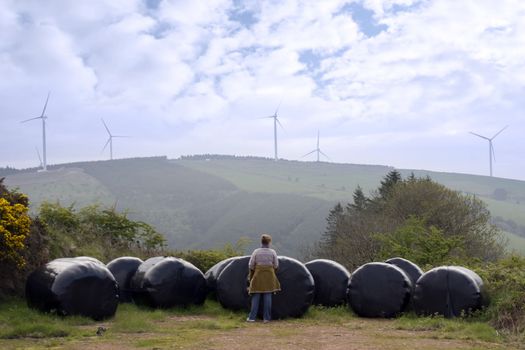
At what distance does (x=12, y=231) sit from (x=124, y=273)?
3.80 meters

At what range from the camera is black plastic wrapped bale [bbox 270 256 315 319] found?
15.8 m

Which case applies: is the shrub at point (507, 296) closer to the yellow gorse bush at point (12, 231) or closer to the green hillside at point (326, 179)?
the yellow gorse bush at point (12, 231)

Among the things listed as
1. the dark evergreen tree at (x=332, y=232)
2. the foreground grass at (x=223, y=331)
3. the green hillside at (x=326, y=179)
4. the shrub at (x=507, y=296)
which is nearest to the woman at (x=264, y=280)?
the foreground grass at (x=223, y=331)

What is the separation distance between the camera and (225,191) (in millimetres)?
117875

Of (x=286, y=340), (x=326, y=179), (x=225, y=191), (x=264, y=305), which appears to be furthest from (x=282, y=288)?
(x=326, y=179)

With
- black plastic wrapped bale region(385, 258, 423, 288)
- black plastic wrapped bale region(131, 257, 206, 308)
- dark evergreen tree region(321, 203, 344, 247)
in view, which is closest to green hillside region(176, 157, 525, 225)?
dark evergreen tree region(321, 203, 344, 247)

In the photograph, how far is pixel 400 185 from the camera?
165 feet

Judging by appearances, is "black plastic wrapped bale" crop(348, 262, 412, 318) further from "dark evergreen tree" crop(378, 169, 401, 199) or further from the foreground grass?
"dark evergreen tree" crop(378, 169, 401, 199)

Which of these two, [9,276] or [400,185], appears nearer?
[9,276]

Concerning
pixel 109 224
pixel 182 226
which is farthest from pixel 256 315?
pixel 182 226

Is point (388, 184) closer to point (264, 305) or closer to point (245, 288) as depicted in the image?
point (245, 288)

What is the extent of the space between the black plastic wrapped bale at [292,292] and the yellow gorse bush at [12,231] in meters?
6.27

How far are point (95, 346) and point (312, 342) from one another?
3.84 meters

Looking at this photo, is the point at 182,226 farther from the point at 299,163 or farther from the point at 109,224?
the point at 109,224
